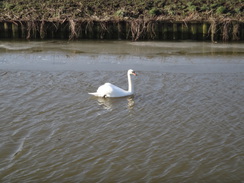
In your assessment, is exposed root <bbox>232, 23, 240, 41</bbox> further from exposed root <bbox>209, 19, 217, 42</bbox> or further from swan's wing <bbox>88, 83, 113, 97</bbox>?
swan's wing <bbox>88, 83, 113, 97</bbox>

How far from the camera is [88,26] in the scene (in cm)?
1972

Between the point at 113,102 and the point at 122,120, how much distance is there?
5.23ft

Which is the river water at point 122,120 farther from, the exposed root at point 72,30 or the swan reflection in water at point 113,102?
the exposed root at point 72,30

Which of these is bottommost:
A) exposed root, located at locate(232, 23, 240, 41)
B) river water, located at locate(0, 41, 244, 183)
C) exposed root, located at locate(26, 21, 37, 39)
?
river water, located at locate(0, 41, 244, 183)

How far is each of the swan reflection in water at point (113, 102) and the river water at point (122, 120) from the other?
0.09 ft

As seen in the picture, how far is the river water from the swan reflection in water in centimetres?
3

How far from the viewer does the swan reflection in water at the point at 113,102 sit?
9953 millimetres

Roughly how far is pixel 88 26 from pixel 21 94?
9746 millimetres

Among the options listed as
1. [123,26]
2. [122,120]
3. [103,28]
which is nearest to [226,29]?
[123,26]

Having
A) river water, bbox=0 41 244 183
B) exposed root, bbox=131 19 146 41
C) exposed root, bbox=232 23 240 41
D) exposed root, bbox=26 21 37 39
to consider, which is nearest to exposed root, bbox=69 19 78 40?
exposed root, bbox=26 21 37 39

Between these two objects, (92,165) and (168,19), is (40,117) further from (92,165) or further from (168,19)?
(168,19)

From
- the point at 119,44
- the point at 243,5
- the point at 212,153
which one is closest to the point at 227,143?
the point at 212,153

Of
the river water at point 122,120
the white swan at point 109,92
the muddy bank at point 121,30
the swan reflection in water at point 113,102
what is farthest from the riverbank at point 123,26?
the swan reflection in water at point 113,102

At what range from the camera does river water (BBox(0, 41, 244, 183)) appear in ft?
21.5
